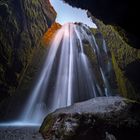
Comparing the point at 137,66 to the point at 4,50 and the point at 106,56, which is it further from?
the point at 4,50

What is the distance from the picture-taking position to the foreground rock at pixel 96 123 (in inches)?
313

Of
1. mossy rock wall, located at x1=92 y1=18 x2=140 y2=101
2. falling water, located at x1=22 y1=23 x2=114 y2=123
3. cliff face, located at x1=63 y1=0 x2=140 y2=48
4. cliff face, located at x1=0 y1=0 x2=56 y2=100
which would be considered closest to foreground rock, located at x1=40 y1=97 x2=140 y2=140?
cliff face, located at x1=63 y1=0 x2=140 y2=48

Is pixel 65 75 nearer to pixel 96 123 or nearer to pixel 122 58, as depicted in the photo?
pixel 122 58

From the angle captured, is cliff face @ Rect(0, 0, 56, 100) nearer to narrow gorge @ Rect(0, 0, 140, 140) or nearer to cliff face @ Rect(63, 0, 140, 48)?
narrow gorge @ Rect(0, 0, 140, 140)

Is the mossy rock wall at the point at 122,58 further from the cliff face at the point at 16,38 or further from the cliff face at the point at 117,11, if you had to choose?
the cliff face at the point at 117,11

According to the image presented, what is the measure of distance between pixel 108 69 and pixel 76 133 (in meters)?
16.8

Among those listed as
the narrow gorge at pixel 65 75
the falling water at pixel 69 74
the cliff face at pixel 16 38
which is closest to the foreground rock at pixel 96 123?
the narrow gorge at pixel 65 75

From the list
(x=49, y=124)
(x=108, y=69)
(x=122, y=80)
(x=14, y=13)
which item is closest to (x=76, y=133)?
(x=49, y=124)

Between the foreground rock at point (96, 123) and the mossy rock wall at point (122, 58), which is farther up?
the mossy rock wall at point (122, 58)

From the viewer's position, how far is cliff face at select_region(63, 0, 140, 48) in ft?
26.5

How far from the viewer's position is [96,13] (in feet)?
31.1

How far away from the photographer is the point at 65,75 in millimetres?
19844

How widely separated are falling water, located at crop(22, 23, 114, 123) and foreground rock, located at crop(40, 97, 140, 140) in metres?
8.36

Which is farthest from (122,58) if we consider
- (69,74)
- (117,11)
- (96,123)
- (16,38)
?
(96,123)
